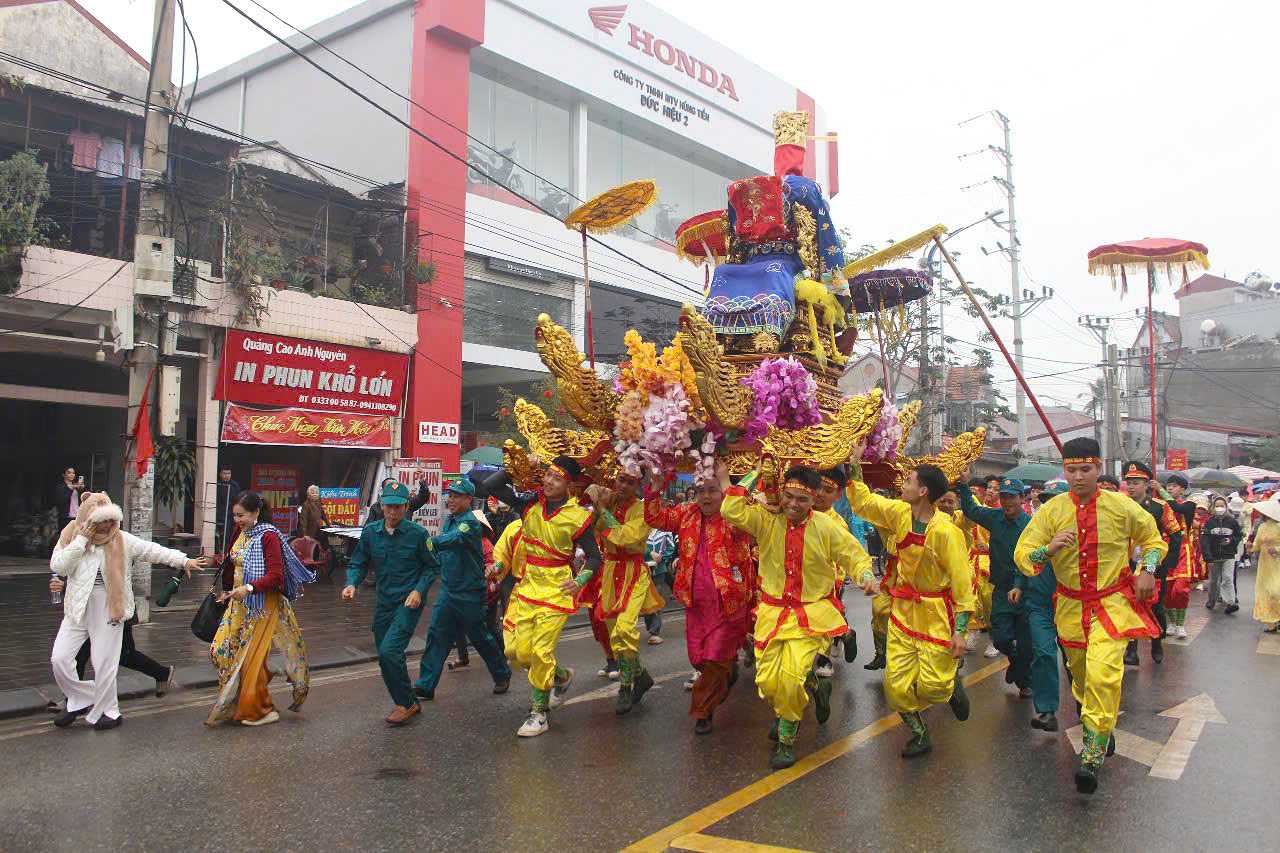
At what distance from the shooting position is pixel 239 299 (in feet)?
52.3

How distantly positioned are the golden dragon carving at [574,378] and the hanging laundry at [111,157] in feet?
39.8

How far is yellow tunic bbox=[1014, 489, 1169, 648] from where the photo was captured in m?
5.05

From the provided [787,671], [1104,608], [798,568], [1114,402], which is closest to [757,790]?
[787,671]

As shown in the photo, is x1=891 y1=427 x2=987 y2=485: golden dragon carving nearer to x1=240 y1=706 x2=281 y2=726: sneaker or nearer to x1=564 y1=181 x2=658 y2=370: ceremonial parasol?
x1=564 y1=181 x2=658 y2=370: ceremonial parasol

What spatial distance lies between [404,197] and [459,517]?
46.5 feet

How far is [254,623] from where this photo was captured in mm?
6438

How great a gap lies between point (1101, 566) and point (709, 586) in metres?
2.29

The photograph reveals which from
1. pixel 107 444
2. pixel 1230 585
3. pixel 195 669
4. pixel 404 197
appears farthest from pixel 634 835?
pixel 404 197

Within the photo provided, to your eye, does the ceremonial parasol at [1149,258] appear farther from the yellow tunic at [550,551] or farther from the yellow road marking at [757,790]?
the yellow tunic at [550,551]

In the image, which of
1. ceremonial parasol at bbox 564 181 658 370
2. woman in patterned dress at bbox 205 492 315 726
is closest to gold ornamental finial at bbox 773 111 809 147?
ceremonial parasol at bbox 564 181 658 370

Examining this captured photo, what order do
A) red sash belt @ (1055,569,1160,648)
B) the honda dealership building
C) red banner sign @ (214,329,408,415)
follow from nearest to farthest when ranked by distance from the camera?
red sash belt @ (1055,569,1160,648), red banner sign @ (214,329,408,415), the honda dealership building

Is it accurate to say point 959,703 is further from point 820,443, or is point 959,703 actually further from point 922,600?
point 820,443

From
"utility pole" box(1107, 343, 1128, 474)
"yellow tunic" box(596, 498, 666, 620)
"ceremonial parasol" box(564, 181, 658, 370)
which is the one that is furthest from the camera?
"utility pole" box(1107, 343, 1128, 474)

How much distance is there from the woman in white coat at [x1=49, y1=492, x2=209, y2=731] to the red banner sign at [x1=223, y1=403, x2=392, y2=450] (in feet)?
32.7
